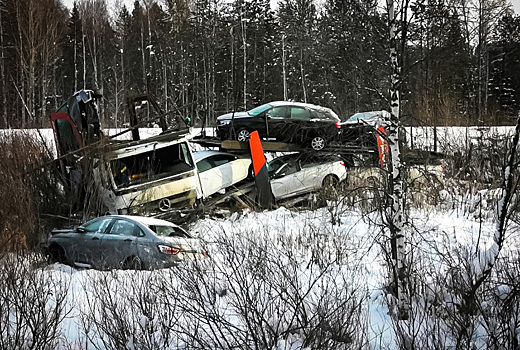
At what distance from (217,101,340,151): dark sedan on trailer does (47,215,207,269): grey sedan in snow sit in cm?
669

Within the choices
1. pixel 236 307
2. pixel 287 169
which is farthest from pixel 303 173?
pixel 236 307

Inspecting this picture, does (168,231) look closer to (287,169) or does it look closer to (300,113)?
(287,169)

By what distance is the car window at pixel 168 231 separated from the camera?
9.32m

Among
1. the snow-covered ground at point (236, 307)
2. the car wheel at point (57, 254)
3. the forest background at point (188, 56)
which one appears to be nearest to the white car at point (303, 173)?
the car wheel at point (57, 254)

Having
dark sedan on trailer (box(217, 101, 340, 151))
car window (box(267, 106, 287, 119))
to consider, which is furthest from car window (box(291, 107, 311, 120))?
car window (box(267, 106, 287, 119))

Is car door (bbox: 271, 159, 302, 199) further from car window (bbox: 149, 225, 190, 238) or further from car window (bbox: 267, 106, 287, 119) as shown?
car window (bbox: 149, 225, 190, 238)

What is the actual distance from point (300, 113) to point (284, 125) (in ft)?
2.29

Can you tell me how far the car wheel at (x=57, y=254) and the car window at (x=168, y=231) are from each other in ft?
7.84

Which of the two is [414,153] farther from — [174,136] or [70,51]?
[70,51]

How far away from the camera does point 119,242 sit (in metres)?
9.34

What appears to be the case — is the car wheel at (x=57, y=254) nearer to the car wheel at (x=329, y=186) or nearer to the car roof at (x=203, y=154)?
the car roof at (x=203, y=154)

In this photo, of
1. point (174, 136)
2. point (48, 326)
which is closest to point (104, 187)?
point (174, 136)

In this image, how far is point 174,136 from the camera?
1274 cm

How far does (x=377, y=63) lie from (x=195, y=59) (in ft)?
102
